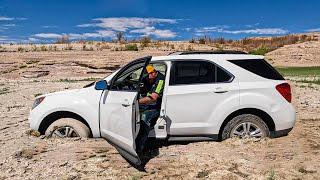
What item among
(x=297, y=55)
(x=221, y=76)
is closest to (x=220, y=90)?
(x=221, y=76)

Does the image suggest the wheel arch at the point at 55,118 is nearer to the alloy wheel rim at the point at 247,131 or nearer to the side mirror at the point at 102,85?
the side mirror at the point at 102,85

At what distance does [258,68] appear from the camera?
827 cm

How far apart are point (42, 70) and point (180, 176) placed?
71.3 ft

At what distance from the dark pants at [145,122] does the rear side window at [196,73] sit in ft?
1.82

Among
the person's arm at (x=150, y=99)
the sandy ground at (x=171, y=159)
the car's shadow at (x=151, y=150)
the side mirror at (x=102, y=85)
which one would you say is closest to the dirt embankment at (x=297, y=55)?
the sandy ground at (x=171, y=159)

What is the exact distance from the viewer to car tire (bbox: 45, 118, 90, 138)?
331 inches

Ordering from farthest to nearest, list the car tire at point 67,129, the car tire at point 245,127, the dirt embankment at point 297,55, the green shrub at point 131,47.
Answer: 1. the dirt embankment at point 297,55
2. the green shrub at point 131,47
3. the car tire at point 67,129
4. the car tire at point 245,127

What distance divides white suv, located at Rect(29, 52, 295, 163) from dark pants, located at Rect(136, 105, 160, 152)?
0.10 meters

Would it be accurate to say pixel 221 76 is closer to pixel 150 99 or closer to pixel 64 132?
pixel 150 99

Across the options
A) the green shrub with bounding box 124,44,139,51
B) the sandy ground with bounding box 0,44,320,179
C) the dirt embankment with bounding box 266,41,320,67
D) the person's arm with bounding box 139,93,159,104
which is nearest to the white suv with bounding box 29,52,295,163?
the person's arm with bounding box 139,93,159,104

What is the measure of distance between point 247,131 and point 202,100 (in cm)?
91

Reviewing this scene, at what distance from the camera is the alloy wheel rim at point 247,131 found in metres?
8.10

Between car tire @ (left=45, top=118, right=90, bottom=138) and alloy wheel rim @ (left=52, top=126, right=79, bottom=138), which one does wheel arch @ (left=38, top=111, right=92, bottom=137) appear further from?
alloy wheel rim @ (left=52, top=126, right=79, bottom=138)

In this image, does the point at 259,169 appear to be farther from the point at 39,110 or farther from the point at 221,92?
the point at 39,110
